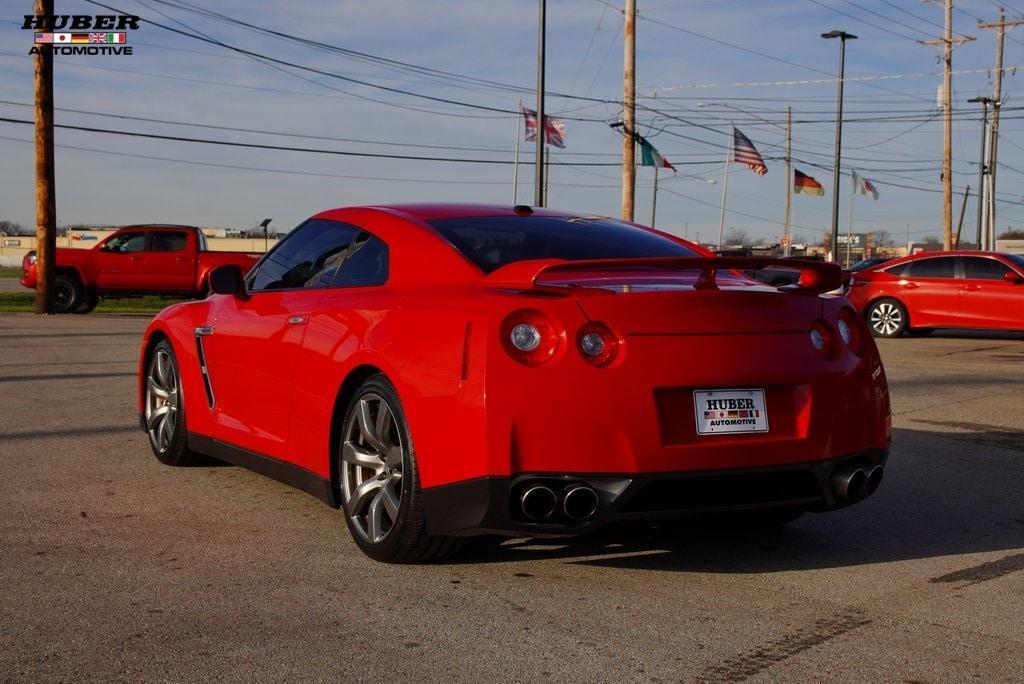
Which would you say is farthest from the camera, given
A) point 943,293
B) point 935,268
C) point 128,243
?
point 128,243

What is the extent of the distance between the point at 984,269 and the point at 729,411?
17144mm

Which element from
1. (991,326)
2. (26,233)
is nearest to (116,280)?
(991,326)

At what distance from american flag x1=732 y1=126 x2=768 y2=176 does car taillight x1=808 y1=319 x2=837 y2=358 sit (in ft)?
124

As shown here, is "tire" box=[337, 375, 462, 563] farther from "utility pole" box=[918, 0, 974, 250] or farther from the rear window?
"utility pole" box=[918, 0, 974, 250]

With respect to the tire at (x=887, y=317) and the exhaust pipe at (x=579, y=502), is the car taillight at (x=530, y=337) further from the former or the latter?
the tire at (x=887, y=317)

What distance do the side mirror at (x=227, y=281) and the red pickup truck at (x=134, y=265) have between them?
21266 millimetres

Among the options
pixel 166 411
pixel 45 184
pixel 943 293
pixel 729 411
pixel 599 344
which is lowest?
pixel 166 411

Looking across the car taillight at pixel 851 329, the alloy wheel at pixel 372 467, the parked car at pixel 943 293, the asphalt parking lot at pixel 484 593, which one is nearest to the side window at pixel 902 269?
the parked car at pixel 943 293

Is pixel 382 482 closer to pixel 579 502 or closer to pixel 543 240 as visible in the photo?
pixel 579 502

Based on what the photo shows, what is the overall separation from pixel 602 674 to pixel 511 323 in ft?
4.30

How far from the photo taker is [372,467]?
16.5ft

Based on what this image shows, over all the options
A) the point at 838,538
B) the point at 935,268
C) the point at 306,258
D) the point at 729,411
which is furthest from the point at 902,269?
the point at 729,411

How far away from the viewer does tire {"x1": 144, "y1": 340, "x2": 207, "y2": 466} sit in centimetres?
704

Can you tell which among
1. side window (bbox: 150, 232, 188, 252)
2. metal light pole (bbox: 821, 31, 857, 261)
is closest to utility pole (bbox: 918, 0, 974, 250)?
metal light pole (bbox: 821, 31, 857, 261)
